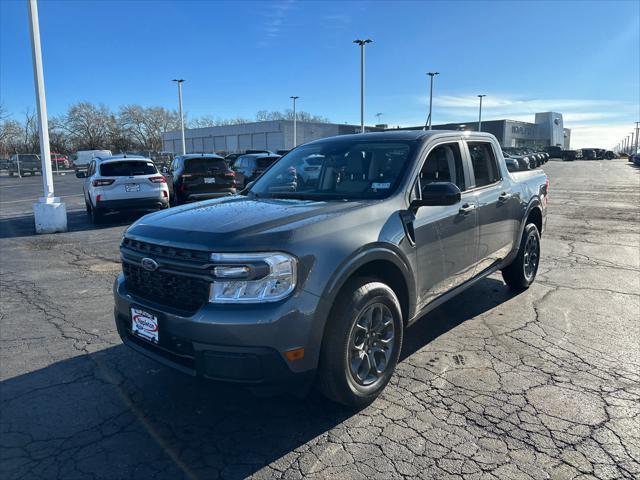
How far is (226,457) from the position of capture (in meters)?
2.79

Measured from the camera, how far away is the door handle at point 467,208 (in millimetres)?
4258

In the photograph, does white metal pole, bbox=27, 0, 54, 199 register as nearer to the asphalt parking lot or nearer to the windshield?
the asphalt parking lot

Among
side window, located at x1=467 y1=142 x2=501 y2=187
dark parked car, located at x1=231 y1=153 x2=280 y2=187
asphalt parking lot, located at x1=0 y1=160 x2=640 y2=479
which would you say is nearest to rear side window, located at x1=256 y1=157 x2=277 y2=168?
dark parked car, located at x1=231 y1=153 x2=280 y2=187

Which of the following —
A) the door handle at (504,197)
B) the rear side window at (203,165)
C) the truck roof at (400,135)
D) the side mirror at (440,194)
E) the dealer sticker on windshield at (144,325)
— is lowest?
the dealer sticker on windshield at (144,325)

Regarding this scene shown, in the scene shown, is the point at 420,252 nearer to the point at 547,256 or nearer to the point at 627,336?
the point at 627,336

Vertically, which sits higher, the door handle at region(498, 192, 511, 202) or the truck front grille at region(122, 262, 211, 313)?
the door handle at region(498, 192, 511, 202)

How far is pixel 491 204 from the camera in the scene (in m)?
4.84

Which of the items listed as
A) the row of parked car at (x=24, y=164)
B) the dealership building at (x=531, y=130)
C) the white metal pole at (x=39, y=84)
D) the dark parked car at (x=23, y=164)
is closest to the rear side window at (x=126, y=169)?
the white metal pole at (x=39, y=84)

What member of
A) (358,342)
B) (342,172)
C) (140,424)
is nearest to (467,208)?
(342,172)

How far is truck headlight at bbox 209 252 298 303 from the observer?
268cm

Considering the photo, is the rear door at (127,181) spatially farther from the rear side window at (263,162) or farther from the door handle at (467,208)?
the door handle at (467,208)

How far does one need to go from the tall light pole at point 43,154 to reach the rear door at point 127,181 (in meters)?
1.05

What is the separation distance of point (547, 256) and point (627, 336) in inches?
146

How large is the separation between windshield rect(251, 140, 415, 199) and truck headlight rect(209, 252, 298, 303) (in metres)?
1.20
